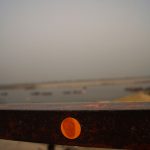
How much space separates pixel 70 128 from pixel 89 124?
0.17 feet

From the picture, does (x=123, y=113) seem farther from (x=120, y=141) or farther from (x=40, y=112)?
(x=40, y=112)

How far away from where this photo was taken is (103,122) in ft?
1.70

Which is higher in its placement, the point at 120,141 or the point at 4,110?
the point at 4,110

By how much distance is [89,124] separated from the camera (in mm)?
527

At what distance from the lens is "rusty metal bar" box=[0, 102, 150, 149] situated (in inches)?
19.5

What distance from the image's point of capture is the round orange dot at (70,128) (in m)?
0.54

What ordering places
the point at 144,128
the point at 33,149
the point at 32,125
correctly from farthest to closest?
1. the point at 33,149
2. the point at 32,125
3. the point at 144,128

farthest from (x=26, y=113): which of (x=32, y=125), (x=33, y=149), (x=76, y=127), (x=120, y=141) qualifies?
(x=33, y=149)

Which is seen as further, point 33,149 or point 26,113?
point 33,149

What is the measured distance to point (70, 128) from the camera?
0.54 metres

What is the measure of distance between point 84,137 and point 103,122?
7 cm

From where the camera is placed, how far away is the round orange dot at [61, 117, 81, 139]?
0.54 metres

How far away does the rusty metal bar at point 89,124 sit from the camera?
494 millimetres

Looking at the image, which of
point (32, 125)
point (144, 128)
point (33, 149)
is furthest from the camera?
point (33, 149)
